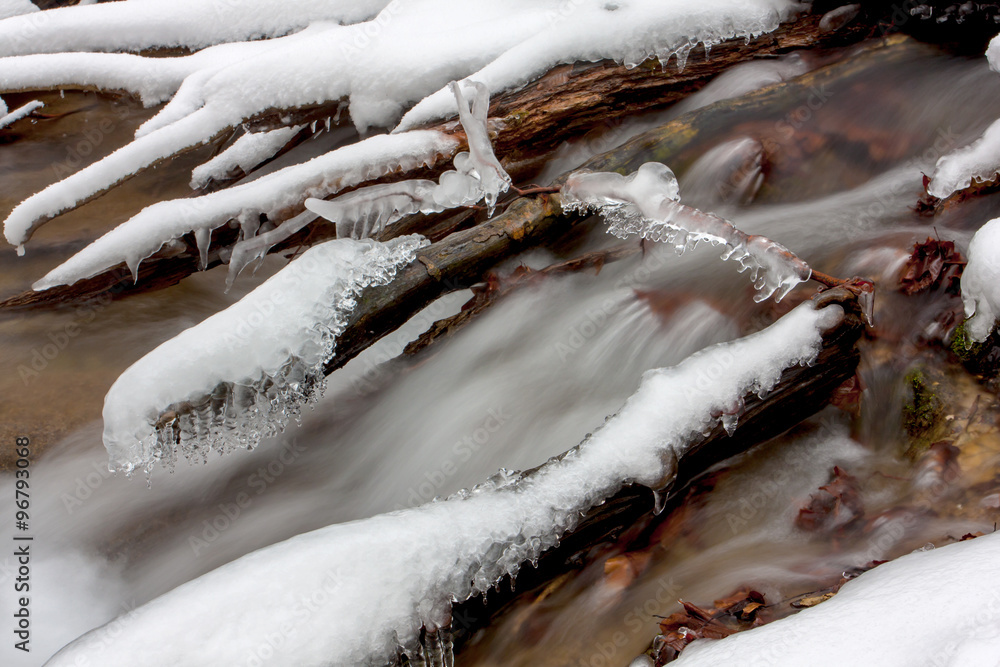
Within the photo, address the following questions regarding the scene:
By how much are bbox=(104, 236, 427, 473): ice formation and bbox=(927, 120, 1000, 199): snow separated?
2.42 meters

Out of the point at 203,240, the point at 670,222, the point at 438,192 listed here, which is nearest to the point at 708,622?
the point at 670,222

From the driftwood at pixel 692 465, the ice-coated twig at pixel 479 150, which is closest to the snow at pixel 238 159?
the ice-coated twig at pixel 479 150

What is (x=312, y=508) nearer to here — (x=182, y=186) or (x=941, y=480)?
(x=941, y=480)

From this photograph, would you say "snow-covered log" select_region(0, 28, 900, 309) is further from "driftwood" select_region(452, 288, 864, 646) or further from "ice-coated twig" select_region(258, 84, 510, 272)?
"driftwood" select_region(452, 288, 864, 646)

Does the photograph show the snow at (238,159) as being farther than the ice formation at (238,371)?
Yes

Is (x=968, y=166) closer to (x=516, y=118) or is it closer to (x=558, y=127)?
(x=558, y=127)

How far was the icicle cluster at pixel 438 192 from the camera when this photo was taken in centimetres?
243

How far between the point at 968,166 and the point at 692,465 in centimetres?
176


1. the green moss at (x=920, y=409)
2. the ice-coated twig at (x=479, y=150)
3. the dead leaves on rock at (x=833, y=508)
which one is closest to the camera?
the dead leaves on rock at (x=833, y=508)

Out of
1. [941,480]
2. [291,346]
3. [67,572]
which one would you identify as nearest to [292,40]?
[291,346]

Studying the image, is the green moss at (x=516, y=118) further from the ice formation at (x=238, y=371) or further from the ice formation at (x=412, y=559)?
the ice formation at (x=412, y=559)

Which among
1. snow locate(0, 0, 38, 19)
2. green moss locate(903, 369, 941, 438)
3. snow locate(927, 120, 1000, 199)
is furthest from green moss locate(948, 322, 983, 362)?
snow locate(0, 0, 38, 19)

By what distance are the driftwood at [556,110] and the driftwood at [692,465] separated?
1.26 metres

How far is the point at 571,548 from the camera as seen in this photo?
208cm
